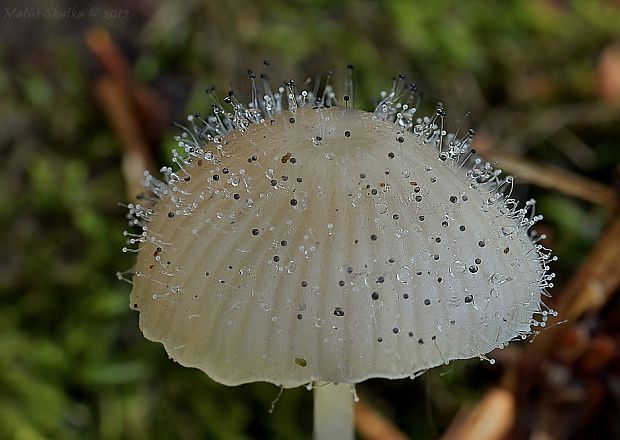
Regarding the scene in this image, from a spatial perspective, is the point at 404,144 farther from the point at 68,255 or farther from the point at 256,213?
the point at 68,255

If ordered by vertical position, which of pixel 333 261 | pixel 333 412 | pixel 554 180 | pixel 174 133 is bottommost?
pixel 333 412

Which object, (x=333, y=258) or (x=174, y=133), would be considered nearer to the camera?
(x=333, y=258)

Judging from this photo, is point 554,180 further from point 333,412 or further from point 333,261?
point 333,261

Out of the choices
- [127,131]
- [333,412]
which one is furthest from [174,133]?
[333,412]

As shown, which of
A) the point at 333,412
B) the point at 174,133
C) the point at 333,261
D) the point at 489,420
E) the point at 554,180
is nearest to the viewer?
the point at 333,261

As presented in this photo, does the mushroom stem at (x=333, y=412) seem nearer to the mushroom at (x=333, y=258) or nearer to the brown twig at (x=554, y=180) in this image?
the mushroom at (x=333, y=258)

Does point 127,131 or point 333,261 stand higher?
point 127,131

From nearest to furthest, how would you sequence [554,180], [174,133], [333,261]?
1. [333,261]
2. [554,180]
3. [174,133]
